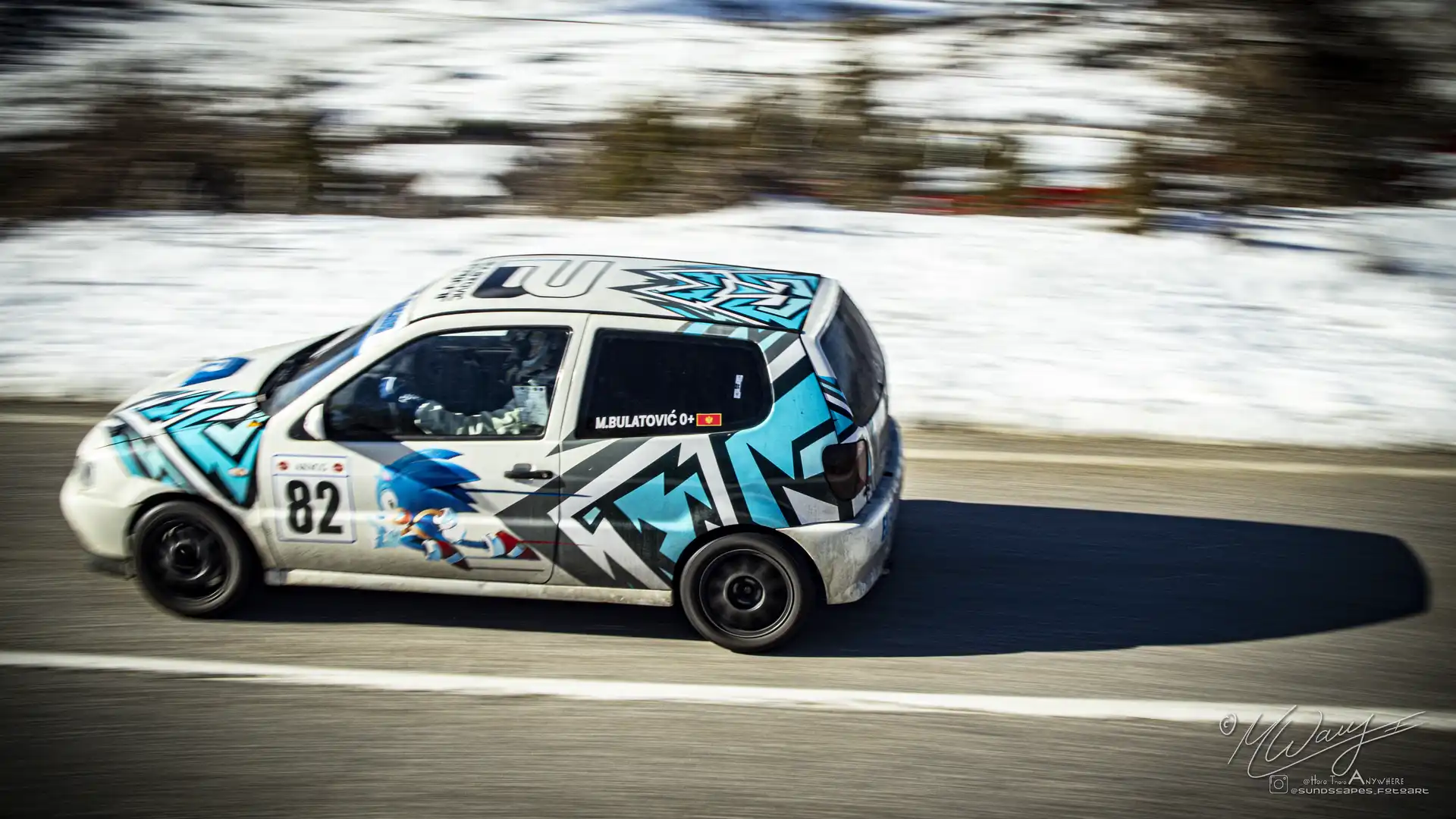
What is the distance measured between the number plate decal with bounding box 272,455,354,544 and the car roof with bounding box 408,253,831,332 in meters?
0.78

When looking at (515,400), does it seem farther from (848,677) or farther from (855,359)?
(848,677)

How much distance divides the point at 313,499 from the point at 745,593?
1.99m

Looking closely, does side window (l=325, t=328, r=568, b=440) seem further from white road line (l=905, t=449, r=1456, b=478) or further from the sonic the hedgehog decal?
white road line (l=905, t=449, r=1456, b=478)

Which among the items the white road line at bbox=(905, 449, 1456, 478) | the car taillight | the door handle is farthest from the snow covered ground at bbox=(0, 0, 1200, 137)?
the car taillight

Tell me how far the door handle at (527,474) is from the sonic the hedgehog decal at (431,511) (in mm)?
160

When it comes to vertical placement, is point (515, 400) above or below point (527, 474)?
above

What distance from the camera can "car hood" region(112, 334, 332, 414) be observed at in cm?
594

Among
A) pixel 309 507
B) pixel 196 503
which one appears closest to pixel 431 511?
pixel 309 507

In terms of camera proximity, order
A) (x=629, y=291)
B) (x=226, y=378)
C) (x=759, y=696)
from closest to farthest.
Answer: (x=759, y=696), (x=629, y=291), (x=226, y=378)

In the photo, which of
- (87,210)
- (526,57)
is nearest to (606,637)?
(87,210)

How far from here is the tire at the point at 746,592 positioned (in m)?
5.53

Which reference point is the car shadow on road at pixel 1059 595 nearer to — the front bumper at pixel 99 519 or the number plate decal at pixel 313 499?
the number plate decal at pixel 313 499

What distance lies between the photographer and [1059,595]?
6.27 m

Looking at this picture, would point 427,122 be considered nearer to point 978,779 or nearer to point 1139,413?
point 1139,413
